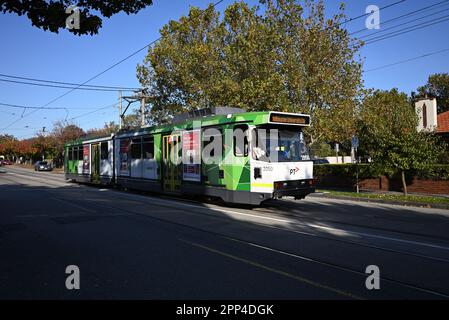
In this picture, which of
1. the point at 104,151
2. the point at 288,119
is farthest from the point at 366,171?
the point at 104,151

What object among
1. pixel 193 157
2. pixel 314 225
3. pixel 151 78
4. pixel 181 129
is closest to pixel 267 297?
pixel 314 225

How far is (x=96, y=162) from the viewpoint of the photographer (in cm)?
2425

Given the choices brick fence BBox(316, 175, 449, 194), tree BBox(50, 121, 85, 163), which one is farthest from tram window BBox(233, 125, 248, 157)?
tree BBox(50, 121, 85, 163)

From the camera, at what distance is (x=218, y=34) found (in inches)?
1145

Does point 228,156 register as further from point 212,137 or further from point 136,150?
point 136,150

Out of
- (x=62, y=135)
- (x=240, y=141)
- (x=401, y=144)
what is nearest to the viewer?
(x=240, y=141)

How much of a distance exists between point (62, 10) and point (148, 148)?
380 inches

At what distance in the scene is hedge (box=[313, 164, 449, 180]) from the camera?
1892 centimetres

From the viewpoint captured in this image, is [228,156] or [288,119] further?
[228,156]

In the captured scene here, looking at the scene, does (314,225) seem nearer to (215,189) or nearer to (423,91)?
(215,189)

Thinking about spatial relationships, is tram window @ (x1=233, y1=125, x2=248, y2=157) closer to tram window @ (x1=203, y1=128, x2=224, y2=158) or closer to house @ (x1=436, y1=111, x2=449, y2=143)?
tram window @ (x1=203, y1=128, x2=224, y2=158)

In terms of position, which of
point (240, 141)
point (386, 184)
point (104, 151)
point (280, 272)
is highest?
point (104, 151)

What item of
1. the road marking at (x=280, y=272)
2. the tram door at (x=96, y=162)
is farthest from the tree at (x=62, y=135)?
the road marking at (x=280, y=272)
